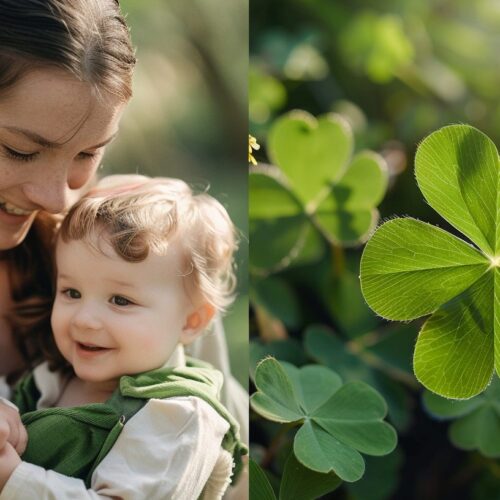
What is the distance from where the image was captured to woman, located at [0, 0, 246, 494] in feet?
1.90

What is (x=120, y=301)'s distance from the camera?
25.3 inches

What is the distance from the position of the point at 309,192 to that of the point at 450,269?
424 millimetres

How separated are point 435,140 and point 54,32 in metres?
0.29

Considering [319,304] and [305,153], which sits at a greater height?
[305,153]

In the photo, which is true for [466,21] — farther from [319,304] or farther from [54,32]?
[54,32]

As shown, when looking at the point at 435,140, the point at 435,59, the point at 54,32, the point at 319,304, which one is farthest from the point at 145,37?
the point at 435,59

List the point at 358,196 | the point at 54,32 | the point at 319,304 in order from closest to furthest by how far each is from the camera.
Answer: the point at 54,32
the point at 358,196
the point at 319,304

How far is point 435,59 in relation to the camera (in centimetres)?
177

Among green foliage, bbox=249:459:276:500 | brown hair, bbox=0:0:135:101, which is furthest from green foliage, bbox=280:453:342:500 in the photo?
brown hair, bbox=0:0:135:101

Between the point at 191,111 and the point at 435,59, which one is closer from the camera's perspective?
the point at 191,111

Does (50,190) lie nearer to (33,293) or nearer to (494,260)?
(33,293)

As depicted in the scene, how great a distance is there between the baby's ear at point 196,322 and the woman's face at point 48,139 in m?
0.13

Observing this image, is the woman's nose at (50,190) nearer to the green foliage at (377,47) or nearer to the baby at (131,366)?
the baby at (131,366)

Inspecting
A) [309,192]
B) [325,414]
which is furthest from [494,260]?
[309,192]
